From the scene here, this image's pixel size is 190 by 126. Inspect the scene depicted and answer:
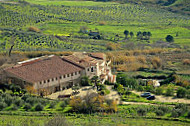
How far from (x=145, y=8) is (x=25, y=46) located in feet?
227

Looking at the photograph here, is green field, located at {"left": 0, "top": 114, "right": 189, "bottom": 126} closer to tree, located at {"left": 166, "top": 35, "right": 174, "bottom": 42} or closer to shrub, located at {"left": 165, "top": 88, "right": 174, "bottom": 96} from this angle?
shrub, located at {"left": 165, "top": 88, "right": 174, "bottom": 96}

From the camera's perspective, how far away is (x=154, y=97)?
171 ft

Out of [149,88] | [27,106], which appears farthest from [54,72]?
[149,88]

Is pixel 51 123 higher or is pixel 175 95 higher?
pixel 51 123

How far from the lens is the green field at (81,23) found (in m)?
90.2

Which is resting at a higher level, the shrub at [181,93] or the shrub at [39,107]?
the shrub at [181,93]

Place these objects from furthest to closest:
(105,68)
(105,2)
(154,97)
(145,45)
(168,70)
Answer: (105,2), (145,45), (168,70), (105,68), (154,97)

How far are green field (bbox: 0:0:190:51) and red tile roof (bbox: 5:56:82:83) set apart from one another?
2217 centimetres

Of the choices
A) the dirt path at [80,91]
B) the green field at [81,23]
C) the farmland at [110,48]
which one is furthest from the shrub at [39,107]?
the green field at [81,23]

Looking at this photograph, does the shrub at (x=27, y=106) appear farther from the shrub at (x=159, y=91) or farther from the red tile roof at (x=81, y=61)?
the shrub at (x=159, y=91)

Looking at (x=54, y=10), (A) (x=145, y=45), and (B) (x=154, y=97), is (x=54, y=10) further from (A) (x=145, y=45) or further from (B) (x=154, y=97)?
(B) (x=154, y=97)

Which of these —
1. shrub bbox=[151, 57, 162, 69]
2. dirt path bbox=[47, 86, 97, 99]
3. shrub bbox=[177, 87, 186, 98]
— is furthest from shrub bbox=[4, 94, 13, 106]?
shrub bbox=[151, 57, 162, 69]

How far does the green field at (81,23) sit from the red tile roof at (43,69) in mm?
22166

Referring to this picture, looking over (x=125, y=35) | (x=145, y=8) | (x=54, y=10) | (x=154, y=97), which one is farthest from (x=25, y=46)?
(x=145, y=8)
